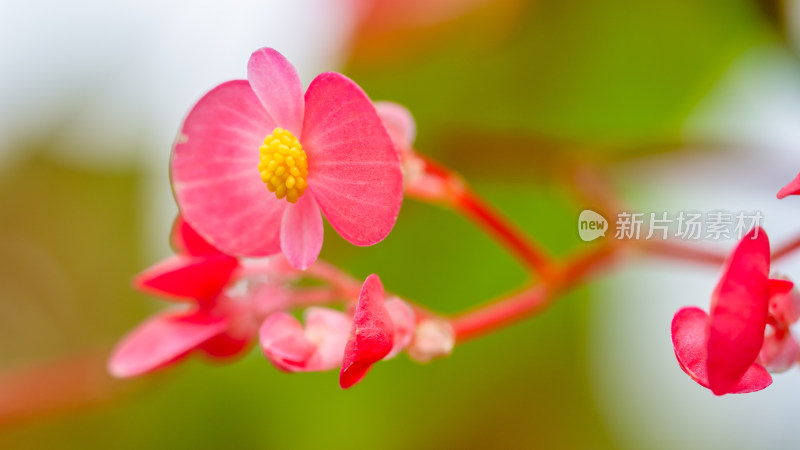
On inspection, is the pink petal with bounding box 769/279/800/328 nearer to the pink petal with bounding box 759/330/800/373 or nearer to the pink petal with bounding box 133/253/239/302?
the pink petal with bounding box 759/330/800/373

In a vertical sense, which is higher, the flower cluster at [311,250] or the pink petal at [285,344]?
the flower cluster at [311,250]

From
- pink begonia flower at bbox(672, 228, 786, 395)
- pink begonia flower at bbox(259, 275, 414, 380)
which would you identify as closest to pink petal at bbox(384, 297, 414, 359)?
pink begonia flower at bbox(259, 275, 414, 380)

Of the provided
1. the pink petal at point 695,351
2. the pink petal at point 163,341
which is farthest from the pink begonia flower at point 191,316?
Result: the pink petal at point 695,351

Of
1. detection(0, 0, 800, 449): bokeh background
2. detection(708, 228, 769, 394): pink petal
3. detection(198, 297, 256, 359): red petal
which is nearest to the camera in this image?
detection(708, 228, 769, 394): pink petal

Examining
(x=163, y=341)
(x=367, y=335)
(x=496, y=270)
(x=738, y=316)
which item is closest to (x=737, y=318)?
(x=738, y=316)

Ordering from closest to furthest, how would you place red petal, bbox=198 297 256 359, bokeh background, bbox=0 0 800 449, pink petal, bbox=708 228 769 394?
pink petal, bbox=708 228 769 394 < red petal, bbox=198 297 256 359 < bokeh background, bbox=0 0 800 449

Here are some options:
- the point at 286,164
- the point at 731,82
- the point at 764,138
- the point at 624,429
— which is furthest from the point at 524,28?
the point at 286,164

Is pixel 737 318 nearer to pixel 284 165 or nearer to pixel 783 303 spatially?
pixel 783 303

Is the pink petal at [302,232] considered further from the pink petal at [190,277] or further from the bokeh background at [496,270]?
the bokeh background at [496,270]
